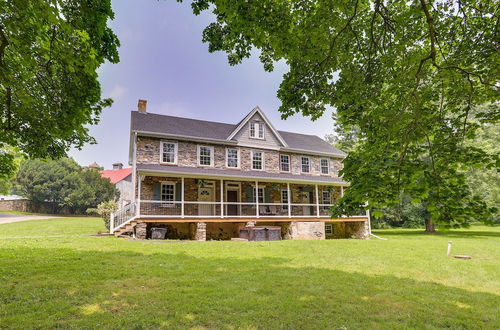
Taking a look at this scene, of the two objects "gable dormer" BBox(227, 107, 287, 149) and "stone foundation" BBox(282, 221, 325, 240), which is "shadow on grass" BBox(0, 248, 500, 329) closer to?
"stone foundation" BBox(282, 221, 325, 240)

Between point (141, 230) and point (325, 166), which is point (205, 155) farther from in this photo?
point (325, 166)

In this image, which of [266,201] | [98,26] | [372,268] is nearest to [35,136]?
[98,26]

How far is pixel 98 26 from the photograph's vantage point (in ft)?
22.1

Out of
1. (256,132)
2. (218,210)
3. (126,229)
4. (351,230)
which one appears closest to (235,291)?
(126,229)

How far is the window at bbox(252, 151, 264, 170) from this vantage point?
68.1 ft

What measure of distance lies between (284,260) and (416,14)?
762cm

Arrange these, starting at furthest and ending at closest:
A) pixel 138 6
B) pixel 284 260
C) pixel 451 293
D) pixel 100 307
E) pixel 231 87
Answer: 1. pixel 231 87
2. pixel 284 260
3. pixel 138 6
4. pixel 451 293
5. pixel 100 307

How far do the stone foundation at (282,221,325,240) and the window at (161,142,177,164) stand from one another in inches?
328

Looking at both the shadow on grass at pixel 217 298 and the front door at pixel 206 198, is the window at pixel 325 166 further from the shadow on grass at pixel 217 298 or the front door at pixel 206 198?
the shadow on grass at pixel 217 298

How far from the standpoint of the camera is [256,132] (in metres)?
21.1

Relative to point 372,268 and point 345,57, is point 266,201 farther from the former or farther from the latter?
point 345,57

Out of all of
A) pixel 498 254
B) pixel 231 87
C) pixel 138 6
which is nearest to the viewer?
pixel 138 6

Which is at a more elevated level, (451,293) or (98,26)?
(98,26)

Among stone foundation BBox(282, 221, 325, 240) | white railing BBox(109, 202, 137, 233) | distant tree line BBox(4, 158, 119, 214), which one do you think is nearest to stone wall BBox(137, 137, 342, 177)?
white railing BBox(109, 202, 137, 233)
